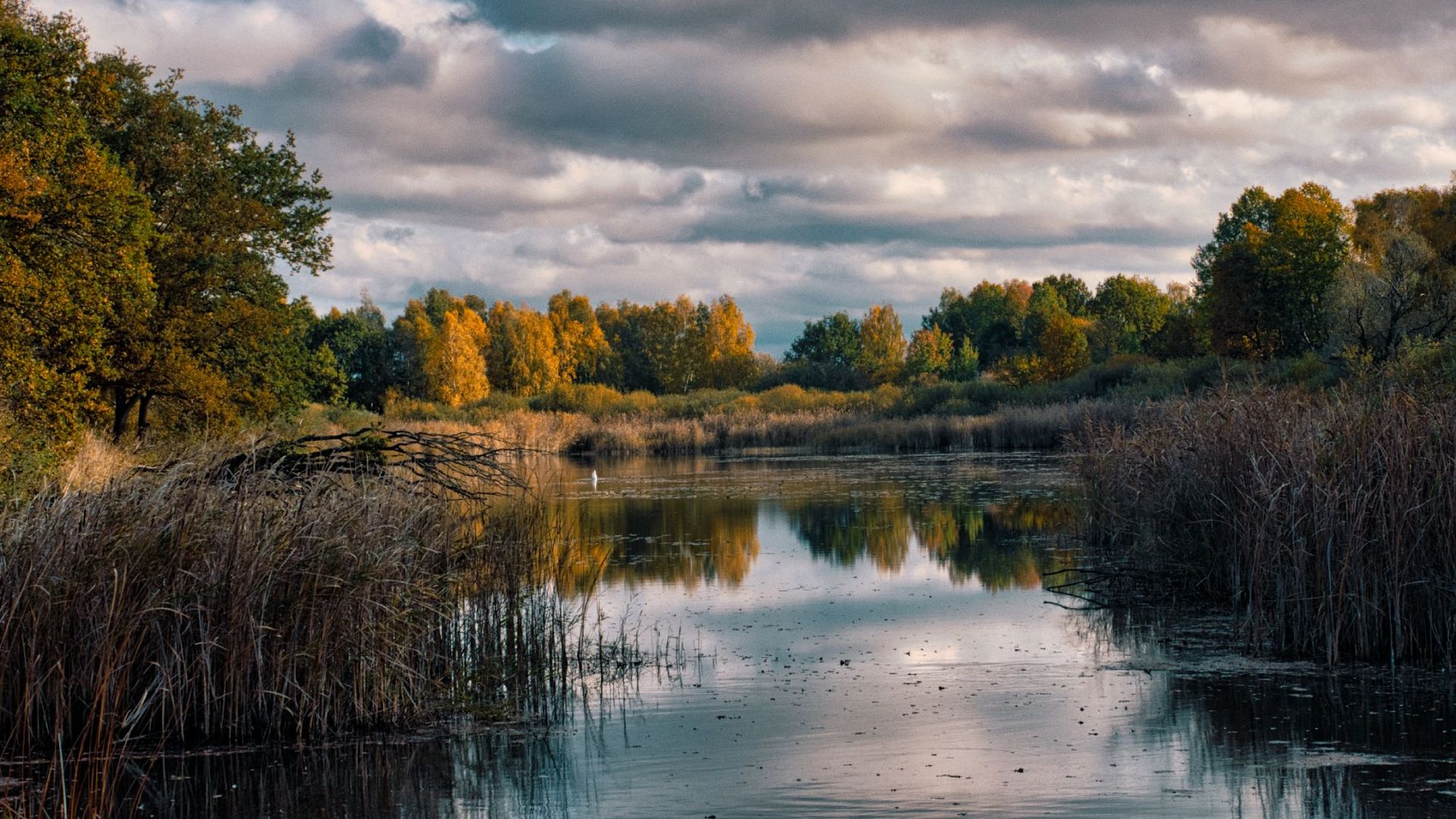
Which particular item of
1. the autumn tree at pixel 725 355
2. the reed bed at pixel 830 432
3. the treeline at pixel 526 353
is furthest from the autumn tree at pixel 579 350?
the reed bed at pixel 830 432

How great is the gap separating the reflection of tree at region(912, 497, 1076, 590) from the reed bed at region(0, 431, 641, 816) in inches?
339

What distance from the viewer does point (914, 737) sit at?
8414 mm

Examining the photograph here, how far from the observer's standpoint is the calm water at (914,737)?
712cm

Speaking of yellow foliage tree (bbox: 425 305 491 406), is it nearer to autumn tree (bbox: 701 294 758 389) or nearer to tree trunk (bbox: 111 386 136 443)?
autumn tree (bbox: 701 294 758 389)

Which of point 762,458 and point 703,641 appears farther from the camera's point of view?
point 762,458

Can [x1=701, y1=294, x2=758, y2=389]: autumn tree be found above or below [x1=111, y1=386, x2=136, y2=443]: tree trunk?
above

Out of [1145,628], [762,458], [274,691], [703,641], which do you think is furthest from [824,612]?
[762,458]

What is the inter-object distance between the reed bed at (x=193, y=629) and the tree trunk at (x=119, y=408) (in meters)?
20.0

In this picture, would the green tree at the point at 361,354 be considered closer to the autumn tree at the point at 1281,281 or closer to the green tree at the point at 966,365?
the green tree at the point at 966,365

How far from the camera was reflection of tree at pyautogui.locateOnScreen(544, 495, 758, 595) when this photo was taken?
1658cm

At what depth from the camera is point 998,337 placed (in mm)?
92875

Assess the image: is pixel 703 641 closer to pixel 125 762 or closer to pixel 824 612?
pixel 824 612

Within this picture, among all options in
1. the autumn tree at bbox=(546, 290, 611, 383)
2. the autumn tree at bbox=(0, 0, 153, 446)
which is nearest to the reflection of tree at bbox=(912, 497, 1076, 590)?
the autumn tree at bbox=(0, 0, 153, 446)

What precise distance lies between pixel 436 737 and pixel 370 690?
1.87 ft
